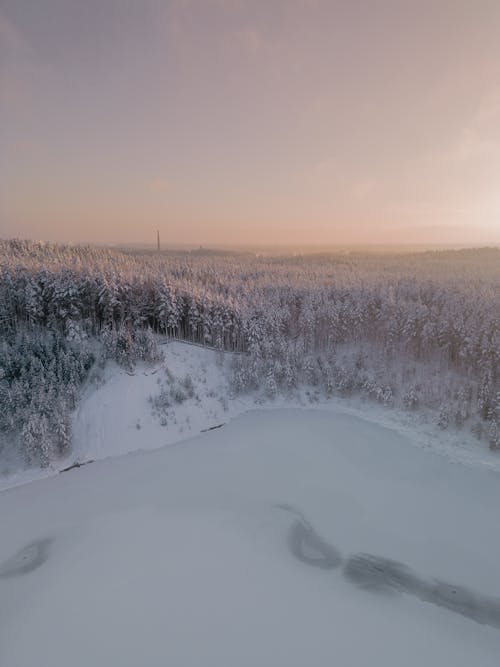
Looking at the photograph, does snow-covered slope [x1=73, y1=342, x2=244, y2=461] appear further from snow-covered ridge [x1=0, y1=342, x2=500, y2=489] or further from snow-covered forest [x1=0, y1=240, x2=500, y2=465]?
snow-covered forest [x1=0, y1=240, x2=500, y2=465]

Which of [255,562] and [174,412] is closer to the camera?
[255,562]

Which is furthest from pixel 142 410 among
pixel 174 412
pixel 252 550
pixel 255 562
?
pixel 255 562

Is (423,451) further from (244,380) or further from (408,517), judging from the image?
(244,380)

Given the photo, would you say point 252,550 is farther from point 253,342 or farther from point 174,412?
point 253,342

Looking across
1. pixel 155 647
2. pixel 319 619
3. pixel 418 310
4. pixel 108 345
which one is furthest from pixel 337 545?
pixel 418 310

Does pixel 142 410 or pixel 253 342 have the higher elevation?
pixel 253 342

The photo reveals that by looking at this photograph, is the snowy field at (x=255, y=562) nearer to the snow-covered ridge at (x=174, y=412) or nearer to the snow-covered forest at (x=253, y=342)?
the snow-covered ridge at (x=174, y=412)
